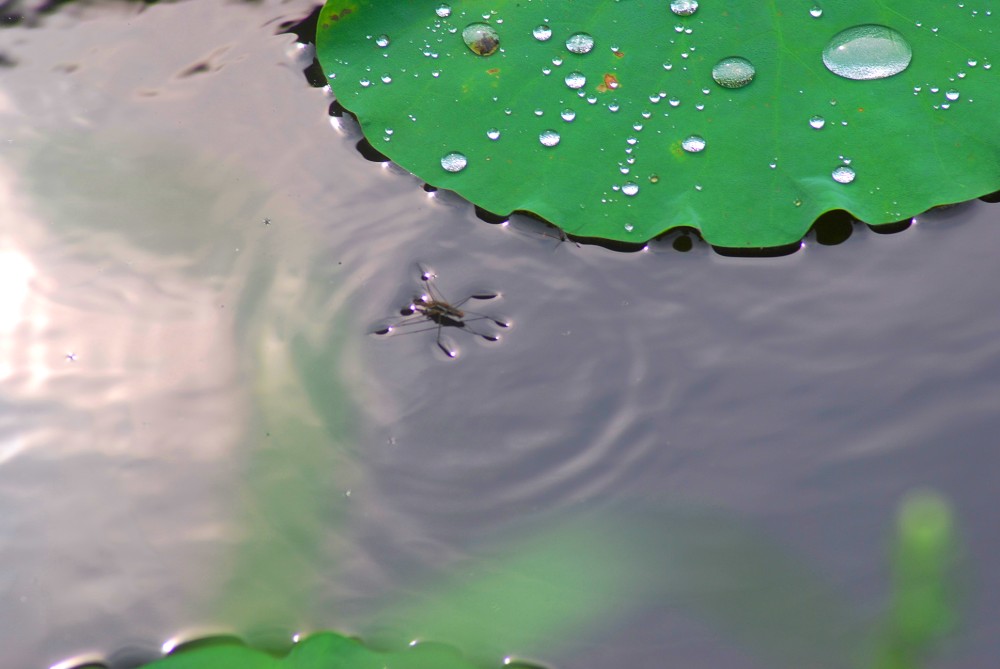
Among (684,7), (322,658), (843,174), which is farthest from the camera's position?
(684,7)

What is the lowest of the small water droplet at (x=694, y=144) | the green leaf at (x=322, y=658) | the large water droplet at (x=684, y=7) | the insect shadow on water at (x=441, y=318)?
the green leaf at (x=322, y=658)

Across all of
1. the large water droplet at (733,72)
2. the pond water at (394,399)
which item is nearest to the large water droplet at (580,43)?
the large water droplet at (733,72)

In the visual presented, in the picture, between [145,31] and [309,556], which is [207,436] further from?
[145,31]

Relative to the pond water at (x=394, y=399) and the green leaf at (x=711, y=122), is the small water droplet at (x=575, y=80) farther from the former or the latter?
the pond water at (x=394, y=399)

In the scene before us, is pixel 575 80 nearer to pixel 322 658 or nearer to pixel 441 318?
pixel 441 318

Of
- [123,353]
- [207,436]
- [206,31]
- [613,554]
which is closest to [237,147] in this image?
[206,31]

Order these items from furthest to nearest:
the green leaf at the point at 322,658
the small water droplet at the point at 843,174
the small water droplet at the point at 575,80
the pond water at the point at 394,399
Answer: the small water droplet at the point at 575,80, the small water droplet at the point at 843,174, the pond water at the point at 394,399, the green leaf at the point at 322,658

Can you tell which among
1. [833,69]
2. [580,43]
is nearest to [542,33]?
[580,43]
